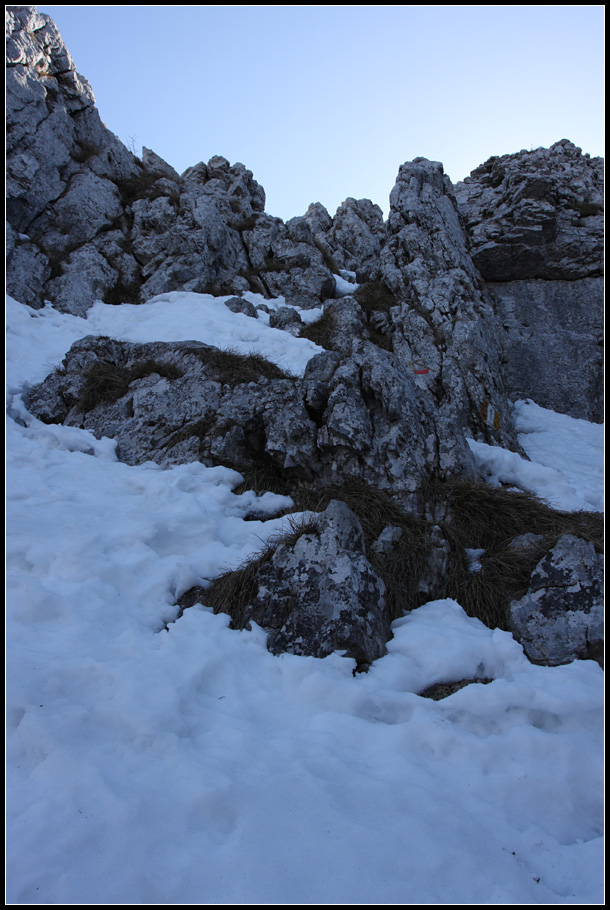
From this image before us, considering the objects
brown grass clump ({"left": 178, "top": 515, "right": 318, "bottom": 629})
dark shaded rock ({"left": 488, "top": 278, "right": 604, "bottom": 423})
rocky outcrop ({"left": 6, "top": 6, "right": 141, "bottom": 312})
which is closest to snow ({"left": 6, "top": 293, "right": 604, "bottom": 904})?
brown grass clump ({"left": 178, "top": 515, "right": 318, "bottom": 629})

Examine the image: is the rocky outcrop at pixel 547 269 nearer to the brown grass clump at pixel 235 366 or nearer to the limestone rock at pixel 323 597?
the brown grass clump at pixel 235 366

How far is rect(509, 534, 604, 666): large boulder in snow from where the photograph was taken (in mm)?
3451

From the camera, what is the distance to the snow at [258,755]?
192 centimetres

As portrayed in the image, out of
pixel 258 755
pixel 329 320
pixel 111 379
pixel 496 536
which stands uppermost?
pixel 329 320

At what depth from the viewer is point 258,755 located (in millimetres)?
2457

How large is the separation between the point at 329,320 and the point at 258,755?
10.3m

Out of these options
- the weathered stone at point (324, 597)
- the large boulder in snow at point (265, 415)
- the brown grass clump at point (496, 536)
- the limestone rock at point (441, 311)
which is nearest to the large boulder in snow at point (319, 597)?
the weathered stone at point (324, 597)

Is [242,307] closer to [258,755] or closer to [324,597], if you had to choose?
[324,597]

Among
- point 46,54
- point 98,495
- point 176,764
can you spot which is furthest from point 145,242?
point 176,764

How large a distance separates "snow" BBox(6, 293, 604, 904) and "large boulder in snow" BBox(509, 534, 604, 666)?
21 cm

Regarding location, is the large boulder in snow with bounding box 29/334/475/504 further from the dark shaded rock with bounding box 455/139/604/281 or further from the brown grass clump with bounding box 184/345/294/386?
the dark shaded rock with bounding box 455/139/604/281

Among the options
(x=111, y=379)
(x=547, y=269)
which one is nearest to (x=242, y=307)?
(x=111, y=379)

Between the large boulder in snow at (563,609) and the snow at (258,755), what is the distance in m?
0.21

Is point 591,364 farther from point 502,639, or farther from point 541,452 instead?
point 502,639
